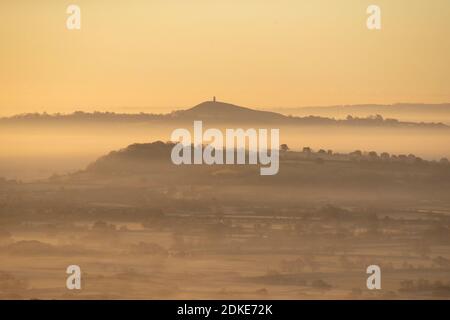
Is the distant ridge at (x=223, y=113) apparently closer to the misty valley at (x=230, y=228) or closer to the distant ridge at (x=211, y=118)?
the distant ridge at (x=211, y=118)

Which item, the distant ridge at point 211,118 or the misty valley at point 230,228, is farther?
the distant ridge at point 211,118

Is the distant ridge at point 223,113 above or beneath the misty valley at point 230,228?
above

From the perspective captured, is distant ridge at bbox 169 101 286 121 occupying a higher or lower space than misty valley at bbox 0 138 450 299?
higher

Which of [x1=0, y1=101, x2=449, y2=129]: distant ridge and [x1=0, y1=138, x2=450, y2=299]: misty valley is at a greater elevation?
[x1=0, y1=101, x2=449, y2=129]: distant ridge

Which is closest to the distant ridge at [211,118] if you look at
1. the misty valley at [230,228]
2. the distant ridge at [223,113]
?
the distant ridge at [223,113]

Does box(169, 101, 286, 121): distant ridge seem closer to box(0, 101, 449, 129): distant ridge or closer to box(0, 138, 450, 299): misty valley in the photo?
box(0, 101, 449, 129): distant ridge

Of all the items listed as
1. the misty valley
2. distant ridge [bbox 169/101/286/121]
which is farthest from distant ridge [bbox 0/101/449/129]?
the misty valley

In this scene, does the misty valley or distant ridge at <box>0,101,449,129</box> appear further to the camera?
distant ridge at <box>0,101,449,129</box>

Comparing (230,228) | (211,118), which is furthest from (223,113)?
(230,228)

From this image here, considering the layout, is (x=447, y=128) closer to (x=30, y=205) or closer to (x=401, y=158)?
(x=401, y=158)

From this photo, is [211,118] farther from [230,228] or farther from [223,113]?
[230,228]

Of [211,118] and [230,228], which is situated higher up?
[211,118]
